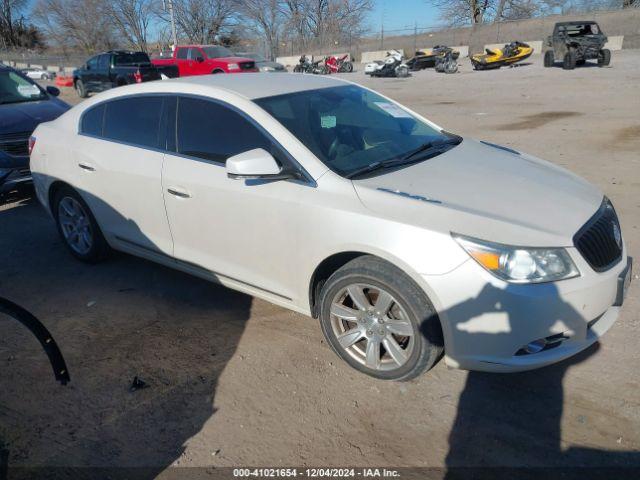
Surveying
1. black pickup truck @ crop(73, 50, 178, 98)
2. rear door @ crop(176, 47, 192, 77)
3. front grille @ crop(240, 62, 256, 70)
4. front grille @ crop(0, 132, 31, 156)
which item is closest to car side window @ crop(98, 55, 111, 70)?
black pickup truck @ crop(73, 50, 178, 98)

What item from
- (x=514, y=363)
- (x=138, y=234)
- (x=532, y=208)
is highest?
(x=532, y=208)

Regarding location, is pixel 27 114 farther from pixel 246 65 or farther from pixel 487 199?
pixel 246 65

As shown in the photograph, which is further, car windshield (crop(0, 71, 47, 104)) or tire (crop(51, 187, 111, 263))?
car windshield (crop(0, 71, 47, 104))

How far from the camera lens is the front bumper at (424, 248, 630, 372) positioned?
2475mm

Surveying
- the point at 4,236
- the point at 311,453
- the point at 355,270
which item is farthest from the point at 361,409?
the point at 4,236

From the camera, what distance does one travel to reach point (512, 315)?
248 cm

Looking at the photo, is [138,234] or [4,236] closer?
[138,234]

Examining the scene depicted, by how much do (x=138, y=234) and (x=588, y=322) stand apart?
3.20 m

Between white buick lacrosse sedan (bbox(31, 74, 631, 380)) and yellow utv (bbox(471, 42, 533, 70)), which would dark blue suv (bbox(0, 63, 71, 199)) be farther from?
yellow utv (bbox(471, 42, 533, 70))

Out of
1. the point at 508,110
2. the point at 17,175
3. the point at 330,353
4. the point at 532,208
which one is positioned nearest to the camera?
the point at 532,208

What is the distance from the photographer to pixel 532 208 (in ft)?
9.18

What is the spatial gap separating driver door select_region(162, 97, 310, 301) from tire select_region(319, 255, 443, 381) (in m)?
0.36

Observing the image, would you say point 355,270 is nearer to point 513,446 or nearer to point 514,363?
point 514,363

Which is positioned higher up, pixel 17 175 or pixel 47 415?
pixel 17 175
